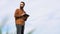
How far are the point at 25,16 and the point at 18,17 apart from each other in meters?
0.07

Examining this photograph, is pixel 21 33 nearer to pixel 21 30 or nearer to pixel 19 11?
pixel 21 30

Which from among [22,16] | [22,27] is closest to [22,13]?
[22,16]

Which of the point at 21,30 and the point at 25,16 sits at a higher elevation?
the point at 25,16

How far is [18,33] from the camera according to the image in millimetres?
1585

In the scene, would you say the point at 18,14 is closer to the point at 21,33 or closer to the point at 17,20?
the point at 17,20

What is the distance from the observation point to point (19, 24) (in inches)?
61.6

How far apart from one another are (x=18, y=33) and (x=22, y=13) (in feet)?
0.66

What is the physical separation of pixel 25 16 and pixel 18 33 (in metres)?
0.18

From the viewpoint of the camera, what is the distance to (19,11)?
61.7 inches

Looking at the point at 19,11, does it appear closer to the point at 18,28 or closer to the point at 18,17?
the point at 18,17

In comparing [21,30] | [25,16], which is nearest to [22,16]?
[25,16]

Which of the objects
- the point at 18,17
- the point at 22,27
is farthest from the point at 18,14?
the point at 22,27

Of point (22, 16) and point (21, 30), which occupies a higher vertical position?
point (22, 16)

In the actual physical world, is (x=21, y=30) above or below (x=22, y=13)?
below
